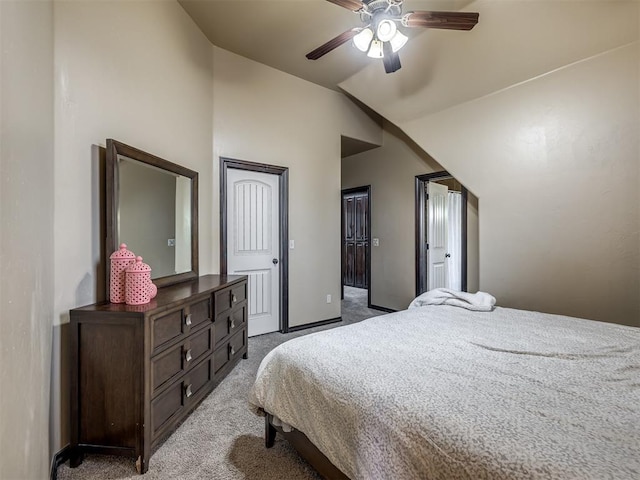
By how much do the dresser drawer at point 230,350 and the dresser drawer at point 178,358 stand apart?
0.57 ft

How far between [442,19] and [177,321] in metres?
2.57

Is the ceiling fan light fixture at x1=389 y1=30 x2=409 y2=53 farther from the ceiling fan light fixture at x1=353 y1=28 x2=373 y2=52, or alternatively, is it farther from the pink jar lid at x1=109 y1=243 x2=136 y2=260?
the pink jar lid at x1=109 y1=243 x2=136 y2=260

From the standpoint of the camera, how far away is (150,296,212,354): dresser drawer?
5.46 feet

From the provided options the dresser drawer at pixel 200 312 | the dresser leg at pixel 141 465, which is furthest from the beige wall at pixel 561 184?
the dresser leg at pixel 141 465

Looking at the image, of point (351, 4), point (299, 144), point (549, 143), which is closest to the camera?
point (351, 4)

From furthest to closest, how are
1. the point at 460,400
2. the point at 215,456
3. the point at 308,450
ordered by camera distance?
the point at 215,456, the point at 308,450, the point at 460,400

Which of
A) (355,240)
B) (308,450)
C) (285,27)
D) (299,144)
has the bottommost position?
(308,450)

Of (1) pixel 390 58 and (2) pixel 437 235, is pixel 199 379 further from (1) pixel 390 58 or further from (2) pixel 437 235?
(2) pixel 437 235

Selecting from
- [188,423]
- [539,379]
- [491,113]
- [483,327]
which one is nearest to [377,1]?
[491,113]

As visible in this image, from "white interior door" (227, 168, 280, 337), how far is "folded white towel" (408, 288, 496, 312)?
1804 millimetres

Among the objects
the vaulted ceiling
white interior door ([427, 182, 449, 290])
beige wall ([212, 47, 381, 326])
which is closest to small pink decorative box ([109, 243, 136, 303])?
beige wall ([212, 47, 381, 326])

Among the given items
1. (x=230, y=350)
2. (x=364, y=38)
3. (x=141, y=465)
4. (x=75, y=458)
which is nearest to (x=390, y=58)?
(x=364, y=38)

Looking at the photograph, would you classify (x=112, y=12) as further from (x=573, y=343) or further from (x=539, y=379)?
(x=573, y=343)

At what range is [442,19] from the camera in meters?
2.04
